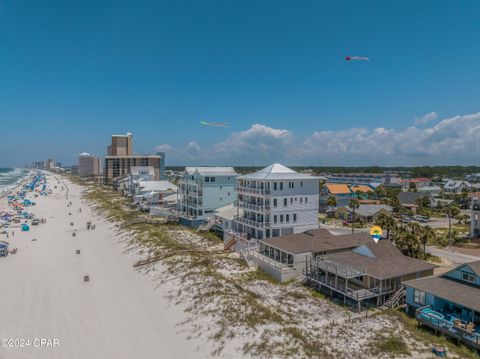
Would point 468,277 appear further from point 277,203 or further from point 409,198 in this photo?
point 409,198

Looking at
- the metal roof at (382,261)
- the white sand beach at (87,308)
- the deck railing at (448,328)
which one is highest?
the metal roof at (382,261)

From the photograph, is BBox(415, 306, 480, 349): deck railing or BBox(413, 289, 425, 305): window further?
BBox(413, 289, 425, 305): window

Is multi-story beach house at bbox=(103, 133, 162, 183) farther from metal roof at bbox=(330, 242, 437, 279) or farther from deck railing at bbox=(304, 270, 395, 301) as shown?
deck railing at bbox=(304, 270, 395, 301)

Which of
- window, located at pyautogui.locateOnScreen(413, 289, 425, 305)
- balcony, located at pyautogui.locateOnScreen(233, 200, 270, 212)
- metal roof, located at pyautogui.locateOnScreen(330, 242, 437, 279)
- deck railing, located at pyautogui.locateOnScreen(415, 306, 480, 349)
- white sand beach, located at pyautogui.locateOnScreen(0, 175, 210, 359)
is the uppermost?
balcony, located at pyautogui.locateOnScreen(233, 200, 270, 212)

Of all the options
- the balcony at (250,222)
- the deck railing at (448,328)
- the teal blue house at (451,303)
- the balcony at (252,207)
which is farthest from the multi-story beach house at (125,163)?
the deck railing at (448,328)

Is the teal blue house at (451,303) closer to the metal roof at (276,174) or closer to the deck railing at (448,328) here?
the deck railing at (448,328)

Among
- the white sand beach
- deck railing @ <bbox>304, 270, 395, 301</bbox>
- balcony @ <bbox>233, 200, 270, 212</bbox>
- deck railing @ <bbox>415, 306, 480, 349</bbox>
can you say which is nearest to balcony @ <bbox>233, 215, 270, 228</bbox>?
balcony @ <bbox>233, 200, 270, 212</bbox>

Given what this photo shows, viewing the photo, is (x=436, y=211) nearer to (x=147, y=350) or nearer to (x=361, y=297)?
(x=361, y=297)
